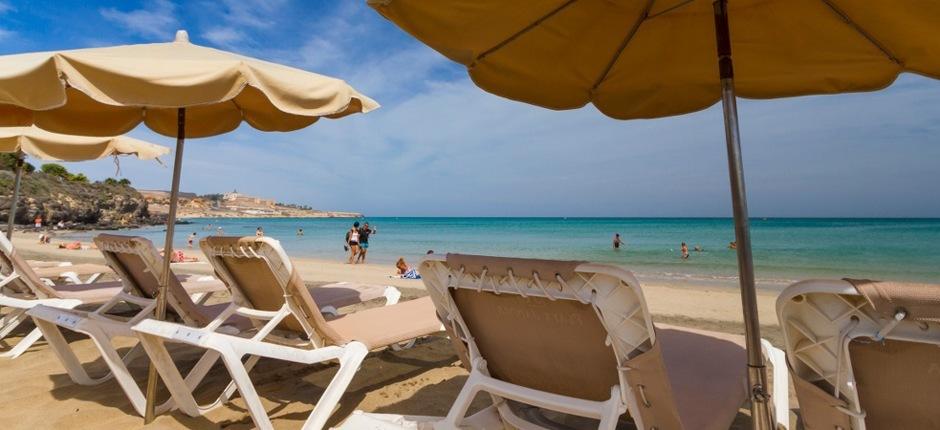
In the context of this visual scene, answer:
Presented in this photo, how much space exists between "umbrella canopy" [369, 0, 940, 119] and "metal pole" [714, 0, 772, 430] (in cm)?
46

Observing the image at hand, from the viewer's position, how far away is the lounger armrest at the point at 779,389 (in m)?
2.14

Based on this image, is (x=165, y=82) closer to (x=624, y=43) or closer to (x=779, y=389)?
(x=624, y=43)

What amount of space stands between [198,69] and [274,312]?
1456 mm

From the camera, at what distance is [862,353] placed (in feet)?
3.60

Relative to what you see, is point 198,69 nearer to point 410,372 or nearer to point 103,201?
point 410,372

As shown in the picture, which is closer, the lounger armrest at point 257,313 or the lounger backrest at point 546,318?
the lounger backrest at point 546,318

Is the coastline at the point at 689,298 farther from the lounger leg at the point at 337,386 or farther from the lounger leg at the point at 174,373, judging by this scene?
the lounger leg at the point at 174,373

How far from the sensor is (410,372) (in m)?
3.63

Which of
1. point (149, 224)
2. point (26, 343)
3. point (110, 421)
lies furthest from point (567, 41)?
point (149, 224)

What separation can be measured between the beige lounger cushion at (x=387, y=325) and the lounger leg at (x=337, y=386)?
17cm

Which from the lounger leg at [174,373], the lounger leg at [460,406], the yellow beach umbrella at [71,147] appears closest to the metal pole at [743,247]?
the lounger leg at [460,406]

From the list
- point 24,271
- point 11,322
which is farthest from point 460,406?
point 11,322

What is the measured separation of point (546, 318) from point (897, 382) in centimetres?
92

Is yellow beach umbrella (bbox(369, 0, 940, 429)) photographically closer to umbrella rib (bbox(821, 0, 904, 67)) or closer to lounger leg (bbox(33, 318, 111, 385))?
umbrella rib (bbox(821, 0, 904, 67))
